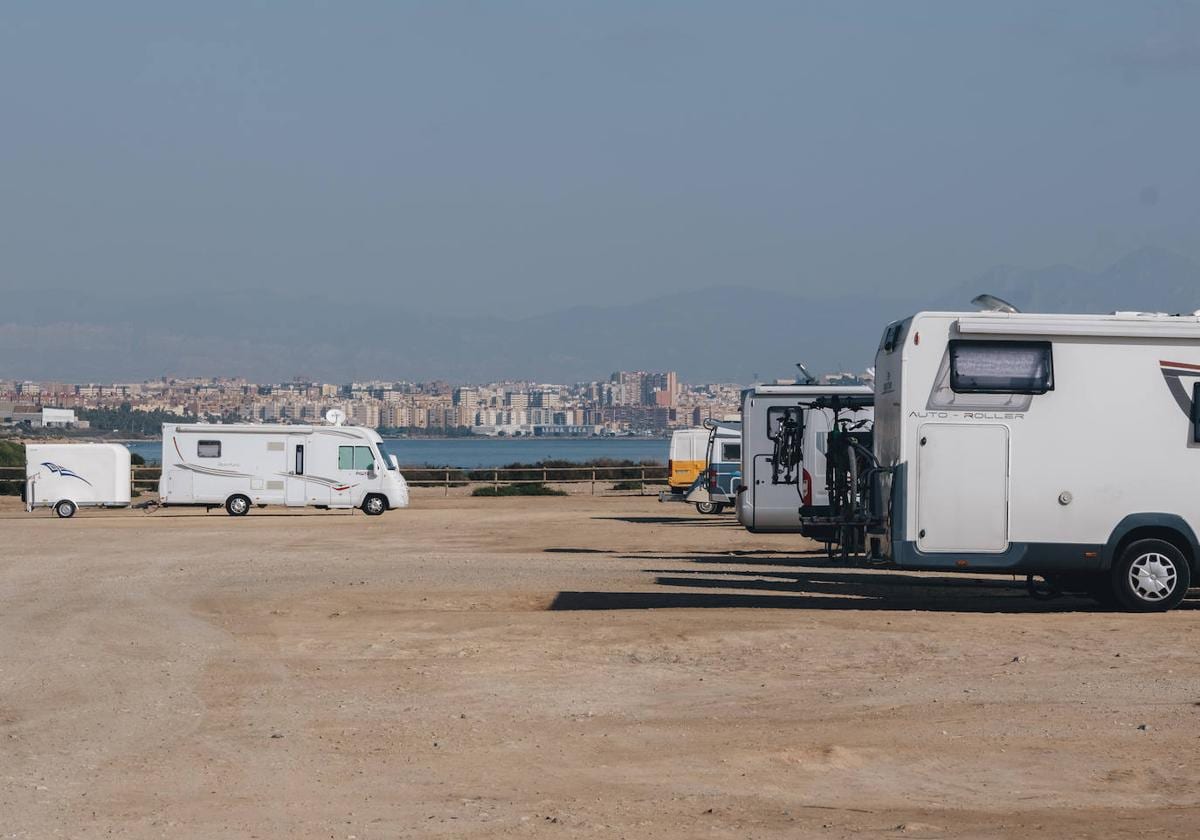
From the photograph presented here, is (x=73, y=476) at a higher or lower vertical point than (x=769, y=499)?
lower

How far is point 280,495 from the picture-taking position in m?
38.9

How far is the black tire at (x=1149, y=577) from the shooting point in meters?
15.1

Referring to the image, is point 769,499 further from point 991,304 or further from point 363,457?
point 363,457

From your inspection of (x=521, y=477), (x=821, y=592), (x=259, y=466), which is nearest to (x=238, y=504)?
(x=259, y=466)

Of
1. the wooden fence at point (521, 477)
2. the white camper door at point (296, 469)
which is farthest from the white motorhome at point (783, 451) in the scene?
the wooden fence at point (521, 477)

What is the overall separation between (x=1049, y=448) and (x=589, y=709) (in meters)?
6.65

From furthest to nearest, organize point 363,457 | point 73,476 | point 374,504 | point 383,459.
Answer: point 383,459 < point 374,504 < point 363,457 < point 73,476

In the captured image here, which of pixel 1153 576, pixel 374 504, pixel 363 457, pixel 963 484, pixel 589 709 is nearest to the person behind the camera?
pixel 589 709

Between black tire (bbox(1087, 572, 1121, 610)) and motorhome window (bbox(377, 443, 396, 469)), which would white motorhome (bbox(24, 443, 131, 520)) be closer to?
motorhome window (bbox(377, 443, 396, 469))

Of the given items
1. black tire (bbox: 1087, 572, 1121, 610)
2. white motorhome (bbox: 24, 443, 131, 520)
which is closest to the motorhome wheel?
white motorhome (bbox: 24, 443, 131, 520)

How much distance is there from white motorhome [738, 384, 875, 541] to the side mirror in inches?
258

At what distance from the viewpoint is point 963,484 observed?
14914 millimetres

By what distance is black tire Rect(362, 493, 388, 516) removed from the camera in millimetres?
39375

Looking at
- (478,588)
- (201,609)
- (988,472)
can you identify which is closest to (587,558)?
(478,588)
